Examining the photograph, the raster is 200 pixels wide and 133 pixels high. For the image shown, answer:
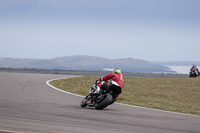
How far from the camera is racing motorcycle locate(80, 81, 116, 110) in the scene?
13367 mm

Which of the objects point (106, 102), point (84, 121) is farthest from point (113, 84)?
point (84, 121)

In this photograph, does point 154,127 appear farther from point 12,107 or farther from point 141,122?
point 12,107

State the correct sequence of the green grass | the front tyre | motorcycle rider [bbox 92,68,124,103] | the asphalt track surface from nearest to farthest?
the asphalt track surface → the front tyre → motorcycle rider [bbox 92,68,124,103] → the green grass

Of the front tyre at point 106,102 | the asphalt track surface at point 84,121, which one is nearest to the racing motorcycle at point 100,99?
the front tyre at point 106,102

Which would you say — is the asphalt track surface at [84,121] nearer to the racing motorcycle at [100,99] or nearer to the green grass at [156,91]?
the racing motorcycle at [100,99]

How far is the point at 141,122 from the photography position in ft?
34.9

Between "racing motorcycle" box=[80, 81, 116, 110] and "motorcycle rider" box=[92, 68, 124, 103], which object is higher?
"motorcycle rider" box=[92, 68, 124, 103]

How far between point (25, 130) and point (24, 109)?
148 inches

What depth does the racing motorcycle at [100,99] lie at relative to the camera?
43.9 feet

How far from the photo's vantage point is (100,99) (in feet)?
44.9

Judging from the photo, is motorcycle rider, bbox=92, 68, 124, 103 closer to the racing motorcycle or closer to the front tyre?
the racing motorcycle

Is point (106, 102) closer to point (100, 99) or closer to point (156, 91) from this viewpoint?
point (100, 99)

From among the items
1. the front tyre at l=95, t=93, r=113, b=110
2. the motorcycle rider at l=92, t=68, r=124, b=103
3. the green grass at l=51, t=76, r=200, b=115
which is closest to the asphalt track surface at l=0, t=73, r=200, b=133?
the front tyre at l=95, t=93, r=113, b=110

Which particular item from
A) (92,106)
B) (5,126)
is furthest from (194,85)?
(5,126)
